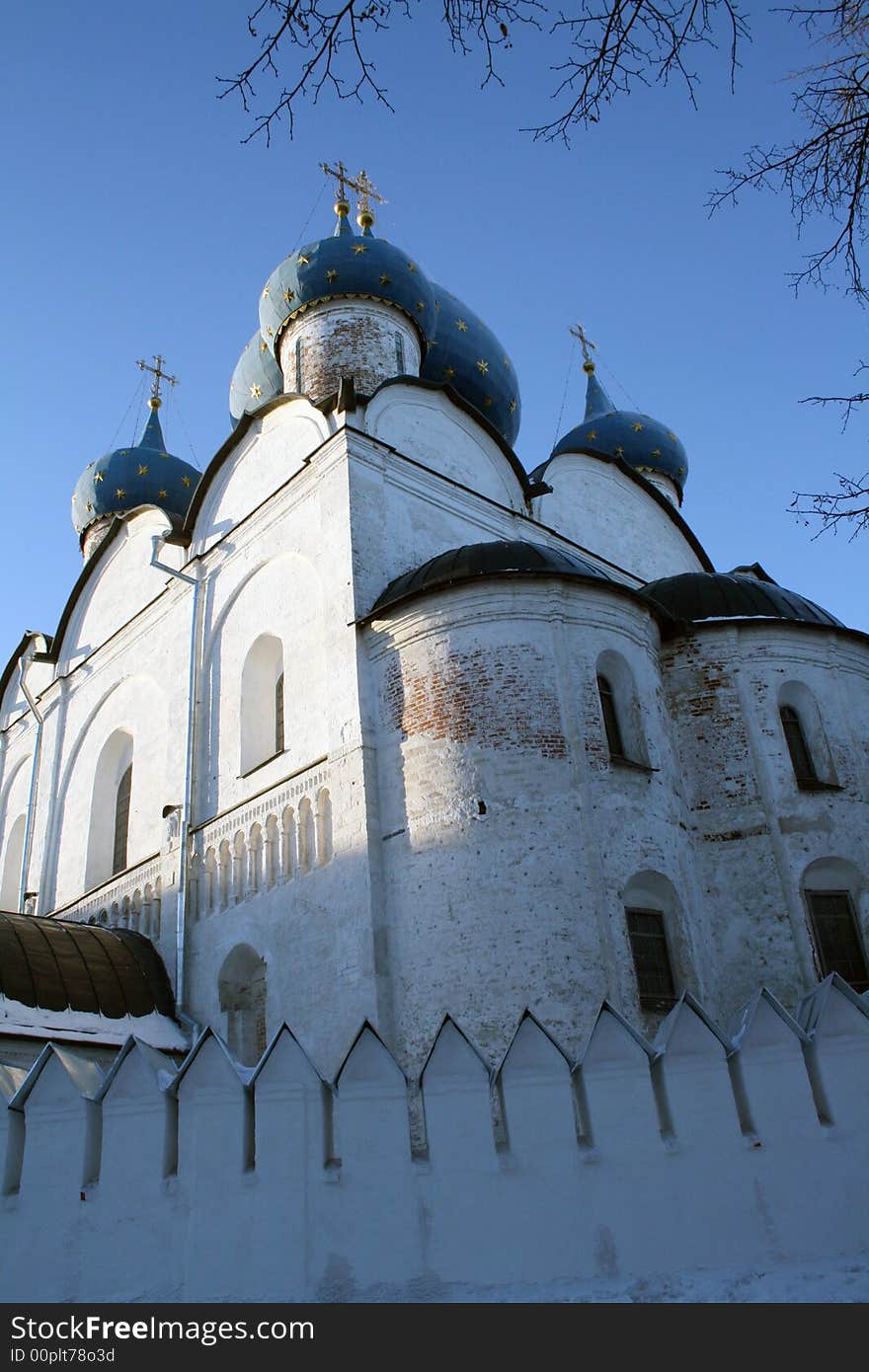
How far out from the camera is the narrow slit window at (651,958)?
8367mm

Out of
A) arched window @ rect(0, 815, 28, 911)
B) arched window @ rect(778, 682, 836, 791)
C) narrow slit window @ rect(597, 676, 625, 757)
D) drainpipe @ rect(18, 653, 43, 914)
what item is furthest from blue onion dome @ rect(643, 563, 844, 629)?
arched window @ rect(0, 815, 28, 911)

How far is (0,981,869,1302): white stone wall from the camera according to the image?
4.70 m

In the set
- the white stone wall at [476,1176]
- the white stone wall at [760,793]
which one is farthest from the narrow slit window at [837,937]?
the white stone wall at [476,1176]

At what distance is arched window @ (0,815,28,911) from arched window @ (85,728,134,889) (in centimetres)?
246

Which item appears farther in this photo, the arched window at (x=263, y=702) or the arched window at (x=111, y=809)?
the arched window at (x=111, y=809)

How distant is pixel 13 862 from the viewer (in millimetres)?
15828

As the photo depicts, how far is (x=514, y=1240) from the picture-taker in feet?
15.6

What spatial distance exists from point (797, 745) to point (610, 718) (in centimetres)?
188

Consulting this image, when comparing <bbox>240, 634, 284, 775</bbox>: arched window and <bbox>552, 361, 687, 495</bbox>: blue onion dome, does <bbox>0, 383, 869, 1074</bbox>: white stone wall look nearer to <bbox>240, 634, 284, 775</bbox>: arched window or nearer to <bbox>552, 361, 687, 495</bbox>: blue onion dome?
<bbox>240, 634, 284, 775</bbox>: arched window

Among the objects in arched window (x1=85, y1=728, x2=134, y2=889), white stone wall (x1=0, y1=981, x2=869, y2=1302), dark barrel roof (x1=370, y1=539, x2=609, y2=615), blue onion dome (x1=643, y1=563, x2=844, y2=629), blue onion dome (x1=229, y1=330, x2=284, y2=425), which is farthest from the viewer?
blue onion dome (x1=229, y1=330, x2=284, y2=425)

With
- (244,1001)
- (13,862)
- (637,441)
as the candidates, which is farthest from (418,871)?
(637,441)

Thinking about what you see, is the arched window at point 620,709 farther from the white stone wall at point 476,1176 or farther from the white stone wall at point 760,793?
the white stone wall at point 476,1176

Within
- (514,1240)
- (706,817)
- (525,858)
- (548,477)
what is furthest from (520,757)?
(548,477)

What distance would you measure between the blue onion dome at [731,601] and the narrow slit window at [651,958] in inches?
120
